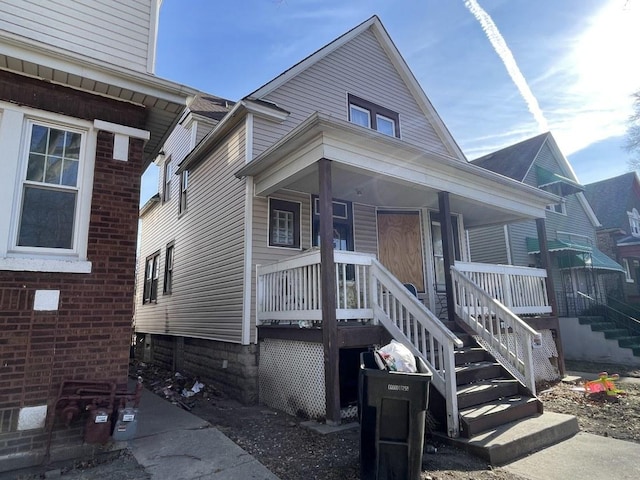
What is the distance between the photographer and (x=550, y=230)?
1625cm

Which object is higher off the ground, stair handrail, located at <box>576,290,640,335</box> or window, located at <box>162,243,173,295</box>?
window, located at <box>162,243,173,295</box>

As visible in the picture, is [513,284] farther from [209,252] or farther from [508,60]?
[508,60]

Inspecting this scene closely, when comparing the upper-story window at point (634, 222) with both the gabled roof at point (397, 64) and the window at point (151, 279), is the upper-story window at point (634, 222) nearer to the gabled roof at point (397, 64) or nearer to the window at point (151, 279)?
the gabled roof at point (397, 64)

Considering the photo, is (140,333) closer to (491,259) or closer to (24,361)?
(24,361)

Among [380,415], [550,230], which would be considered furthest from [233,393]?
[550,230]

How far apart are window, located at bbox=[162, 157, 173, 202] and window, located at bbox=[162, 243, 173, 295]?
5.50ft

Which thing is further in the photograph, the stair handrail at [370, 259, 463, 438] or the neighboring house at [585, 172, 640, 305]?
the neighboring house at [585, 172, 640, 305]

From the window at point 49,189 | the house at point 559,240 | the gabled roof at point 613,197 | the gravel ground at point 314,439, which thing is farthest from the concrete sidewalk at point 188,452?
the gabled roof at point 613,197

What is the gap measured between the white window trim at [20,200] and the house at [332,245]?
280 cm

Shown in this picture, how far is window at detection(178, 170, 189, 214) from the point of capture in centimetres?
1098

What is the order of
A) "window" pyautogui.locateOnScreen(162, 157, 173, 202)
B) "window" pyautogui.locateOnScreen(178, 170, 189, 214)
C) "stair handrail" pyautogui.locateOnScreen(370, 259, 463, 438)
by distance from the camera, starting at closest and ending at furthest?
"stair handrail" pyautogui.locateOnScreen(370, 259, 463, 438) < "window" pyautogui.locateOnScreen(178, 170, 189, 214) < "window" pyautogui.locateOnScreen(162, 157, 173, 202)

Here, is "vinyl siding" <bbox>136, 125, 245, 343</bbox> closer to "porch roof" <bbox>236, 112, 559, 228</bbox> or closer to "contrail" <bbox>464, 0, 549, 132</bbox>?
"porch roof" <bbox>236, 112, 559, 228</bbox>

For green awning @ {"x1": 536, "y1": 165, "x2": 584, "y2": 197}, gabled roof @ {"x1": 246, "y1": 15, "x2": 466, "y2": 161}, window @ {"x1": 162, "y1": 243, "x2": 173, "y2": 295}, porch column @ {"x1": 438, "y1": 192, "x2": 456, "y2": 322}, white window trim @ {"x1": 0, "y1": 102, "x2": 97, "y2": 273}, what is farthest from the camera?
green awning @ {"x1": 536, "y1": 165, "x2": 584, "y2": 197}

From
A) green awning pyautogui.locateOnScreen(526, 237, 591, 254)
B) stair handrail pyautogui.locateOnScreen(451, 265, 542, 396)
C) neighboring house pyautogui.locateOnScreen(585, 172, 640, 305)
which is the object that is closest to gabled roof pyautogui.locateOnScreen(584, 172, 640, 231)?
neighboring house pyautogui.locateOnScreen(585, 172, 640, 305)
